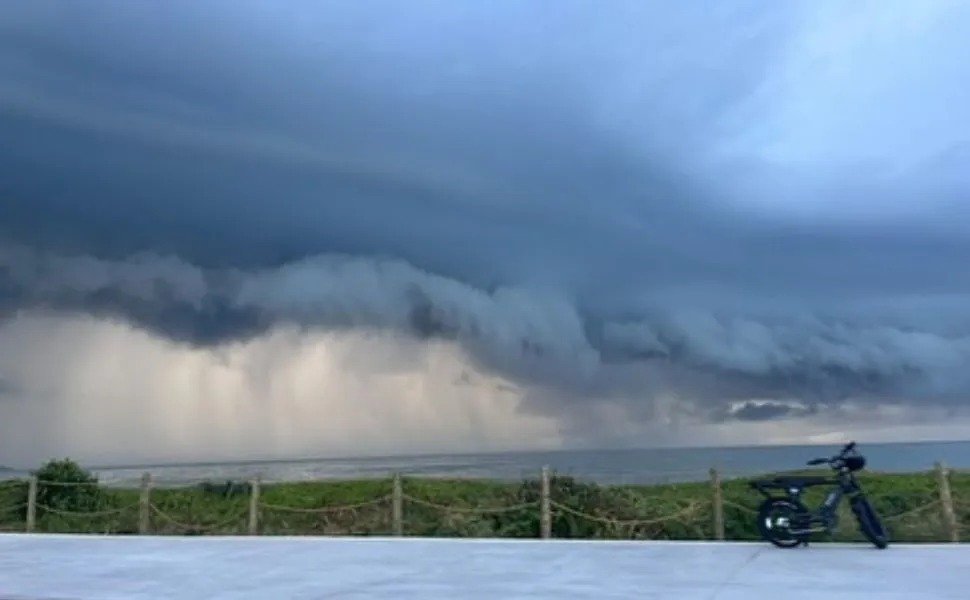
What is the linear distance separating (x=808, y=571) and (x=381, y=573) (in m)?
3.73

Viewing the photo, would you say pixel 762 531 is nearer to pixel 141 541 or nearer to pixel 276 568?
pixel 276 568

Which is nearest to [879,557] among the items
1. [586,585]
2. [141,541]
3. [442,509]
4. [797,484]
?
[797,484]

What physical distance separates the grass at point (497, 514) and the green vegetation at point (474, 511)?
0.02 metres

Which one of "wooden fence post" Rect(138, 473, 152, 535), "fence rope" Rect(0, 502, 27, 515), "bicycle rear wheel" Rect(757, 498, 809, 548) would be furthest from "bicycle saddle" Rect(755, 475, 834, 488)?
"fence rope" Rect(0, 502, 27, 515)

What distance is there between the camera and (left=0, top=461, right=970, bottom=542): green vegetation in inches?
551

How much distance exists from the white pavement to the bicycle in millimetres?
207

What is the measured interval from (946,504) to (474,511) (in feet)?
21.1

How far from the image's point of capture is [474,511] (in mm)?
14609

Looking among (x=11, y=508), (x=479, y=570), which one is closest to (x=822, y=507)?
(x=479, y=570)

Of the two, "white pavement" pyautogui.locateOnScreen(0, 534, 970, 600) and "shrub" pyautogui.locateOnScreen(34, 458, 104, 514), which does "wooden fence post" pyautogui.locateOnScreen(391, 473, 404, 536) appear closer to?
"white pavement" pyautogui.locateOnScreen(0, 534, 970, 600)

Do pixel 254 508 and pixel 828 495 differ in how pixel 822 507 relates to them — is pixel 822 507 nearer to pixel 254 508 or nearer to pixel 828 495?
pixel 828 495

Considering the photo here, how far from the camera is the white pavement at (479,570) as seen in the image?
7.61 meters

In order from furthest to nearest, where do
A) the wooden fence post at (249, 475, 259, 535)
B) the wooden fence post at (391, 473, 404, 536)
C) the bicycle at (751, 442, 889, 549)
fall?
the wooden fence post at (249, 475, 259, 535) < the wooden fence post at (391, 473, 404, 536) < the bicycle at (751, 442, 889, 549)

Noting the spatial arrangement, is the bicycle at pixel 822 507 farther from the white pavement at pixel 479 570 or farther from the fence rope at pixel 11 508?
the fence rope at pixel 11 508
